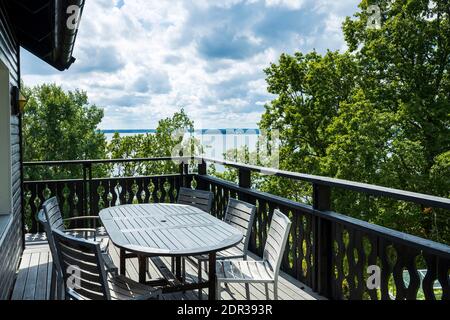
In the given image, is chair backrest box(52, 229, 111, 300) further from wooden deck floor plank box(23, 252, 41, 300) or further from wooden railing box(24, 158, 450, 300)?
wooden railing box(24, 158, 450, 300)

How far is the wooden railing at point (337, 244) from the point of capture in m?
2.31

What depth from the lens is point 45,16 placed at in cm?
396

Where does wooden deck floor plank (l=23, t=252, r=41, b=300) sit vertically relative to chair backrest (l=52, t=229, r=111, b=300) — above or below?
below

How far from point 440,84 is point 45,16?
13974mm

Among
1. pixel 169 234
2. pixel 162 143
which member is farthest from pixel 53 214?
pixel 162 143

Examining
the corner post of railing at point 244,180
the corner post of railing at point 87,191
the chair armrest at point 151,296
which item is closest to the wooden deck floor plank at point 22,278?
the corner post of railing at point 87,191

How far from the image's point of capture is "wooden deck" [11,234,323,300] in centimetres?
344

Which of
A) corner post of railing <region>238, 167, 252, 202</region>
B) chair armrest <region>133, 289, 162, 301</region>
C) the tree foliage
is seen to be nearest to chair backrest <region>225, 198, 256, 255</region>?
corner post of railing <region>238, 167, 252, 202</region>

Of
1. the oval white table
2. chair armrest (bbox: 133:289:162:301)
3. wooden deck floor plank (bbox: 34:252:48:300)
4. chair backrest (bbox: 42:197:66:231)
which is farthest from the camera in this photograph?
wooden deck floor plank (bbox: 34:252:48:300)

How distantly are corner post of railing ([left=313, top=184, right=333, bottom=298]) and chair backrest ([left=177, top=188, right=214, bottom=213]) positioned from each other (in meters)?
1.33

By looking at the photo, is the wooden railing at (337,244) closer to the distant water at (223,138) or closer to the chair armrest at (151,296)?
the chair armrest at (151,296)

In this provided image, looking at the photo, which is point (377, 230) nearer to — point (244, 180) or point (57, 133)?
point (244, 180)

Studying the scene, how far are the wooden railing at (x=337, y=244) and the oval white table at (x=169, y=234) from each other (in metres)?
0.74
